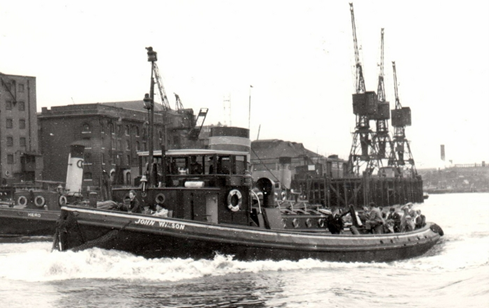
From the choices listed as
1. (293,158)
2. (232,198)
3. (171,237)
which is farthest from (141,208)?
(293,158)

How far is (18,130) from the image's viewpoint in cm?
6856

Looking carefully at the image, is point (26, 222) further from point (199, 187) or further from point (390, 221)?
point (390, 221)

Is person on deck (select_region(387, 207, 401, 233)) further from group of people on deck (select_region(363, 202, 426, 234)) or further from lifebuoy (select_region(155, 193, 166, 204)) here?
lifebuoy (select_region(155, 193, 166, 204))

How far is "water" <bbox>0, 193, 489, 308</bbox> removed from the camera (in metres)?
14.4

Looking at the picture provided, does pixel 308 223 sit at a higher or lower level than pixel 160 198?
lower

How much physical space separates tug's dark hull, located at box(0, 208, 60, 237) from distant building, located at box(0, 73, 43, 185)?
114 ft

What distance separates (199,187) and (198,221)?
107 cm

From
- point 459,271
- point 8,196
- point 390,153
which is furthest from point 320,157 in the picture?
point 459,271

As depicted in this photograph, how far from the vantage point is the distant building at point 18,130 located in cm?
6688

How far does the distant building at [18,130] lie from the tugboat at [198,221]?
2016 inches

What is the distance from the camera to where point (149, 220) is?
16.6 m

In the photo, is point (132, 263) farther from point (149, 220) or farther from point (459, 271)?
point (459, 271)

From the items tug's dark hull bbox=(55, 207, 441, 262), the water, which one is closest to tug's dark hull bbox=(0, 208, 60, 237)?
the water

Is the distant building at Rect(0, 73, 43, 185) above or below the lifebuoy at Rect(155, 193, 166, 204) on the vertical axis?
above
